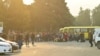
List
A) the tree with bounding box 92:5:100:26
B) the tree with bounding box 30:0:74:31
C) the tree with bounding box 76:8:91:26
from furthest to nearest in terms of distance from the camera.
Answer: the tree with bounding box 76:8:91:26, the tree with bounding box 92:5:100:26, the tree with bounding box 30:0:74:31

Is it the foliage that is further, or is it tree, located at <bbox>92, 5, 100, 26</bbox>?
tree, located at <bbox>92, 5, 100, 26</bbox>

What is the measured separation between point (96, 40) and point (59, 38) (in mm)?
23443

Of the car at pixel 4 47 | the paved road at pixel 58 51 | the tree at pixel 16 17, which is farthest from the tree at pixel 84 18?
the car at pixel 4 47

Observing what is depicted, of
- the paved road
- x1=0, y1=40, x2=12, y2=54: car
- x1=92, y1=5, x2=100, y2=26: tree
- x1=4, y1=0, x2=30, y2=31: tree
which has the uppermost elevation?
x1=92, y1=5, x2=100, y2=26: tree

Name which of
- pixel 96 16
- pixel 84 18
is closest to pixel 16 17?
pixel 96 16

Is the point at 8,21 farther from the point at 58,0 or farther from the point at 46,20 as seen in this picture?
the point at 58,0

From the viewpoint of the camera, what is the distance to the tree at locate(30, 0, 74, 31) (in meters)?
84.4

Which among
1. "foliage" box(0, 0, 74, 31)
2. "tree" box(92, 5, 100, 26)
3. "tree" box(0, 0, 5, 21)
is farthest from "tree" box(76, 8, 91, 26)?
"tree" box(0, 0, 5, 21)

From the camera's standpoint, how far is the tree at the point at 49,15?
84438 millimetres

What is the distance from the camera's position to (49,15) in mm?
84438

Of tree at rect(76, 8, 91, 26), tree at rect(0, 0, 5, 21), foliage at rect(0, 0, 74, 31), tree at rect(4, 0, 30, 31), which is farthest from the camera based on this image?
tree at rect(76, 8, 91, 26)

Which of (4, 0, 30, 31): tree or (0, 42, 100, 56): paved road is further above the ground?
(4, 0, 30, 31): tree

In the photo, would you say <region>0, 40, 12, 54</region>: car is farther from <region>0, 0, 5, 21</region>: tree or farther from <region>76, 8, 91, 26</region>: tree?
<region>76, 8, 91, 26</region>: tree

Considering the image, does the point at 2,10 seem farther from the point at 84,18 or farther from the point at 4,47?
the point at 84,18
